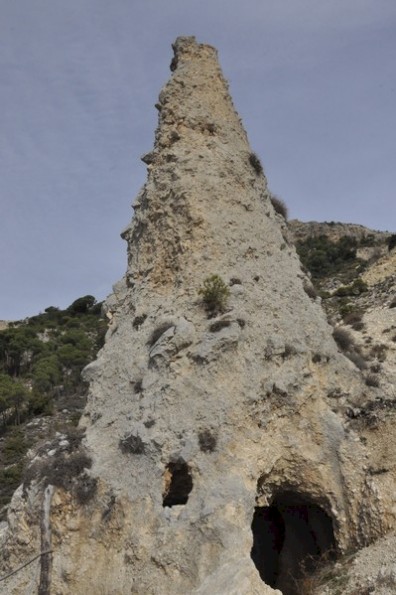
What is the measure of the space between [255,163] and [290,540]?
36.1 feet

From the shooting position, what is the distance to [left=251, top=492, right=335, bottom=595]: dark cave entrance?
14.6m

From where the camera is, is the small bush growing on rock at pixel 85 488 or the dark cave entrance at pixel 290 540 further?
the dark cave entrance at pixel 290 540

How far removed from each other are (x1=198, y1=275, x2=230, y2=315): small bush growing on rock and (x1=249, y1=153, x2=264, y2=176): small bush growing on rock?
5369mm

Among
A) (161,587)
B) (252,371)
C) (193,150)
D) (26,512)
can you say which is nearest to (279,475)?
(252,371)

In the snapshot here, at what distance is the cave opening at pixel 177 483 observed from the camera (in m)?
12.6

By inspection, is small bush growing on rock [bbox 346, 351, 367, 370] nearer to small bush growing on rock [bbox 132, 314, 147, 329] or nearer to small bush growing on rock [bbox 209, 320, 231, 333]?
small bush growing on rock [bbox 209, 320, 231, 333]

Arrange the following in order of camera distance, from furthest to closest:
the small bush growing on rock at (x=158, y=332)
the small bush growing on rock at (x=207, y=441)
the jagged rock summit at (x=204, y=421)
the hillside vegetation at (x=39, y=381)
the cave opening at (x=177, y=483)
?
1. the hillside vegetation at (x=39, y=381)
2. the small bush growing on rock at (x=158, y=332)
3. the small bush growing on rock at (x=207, y=441)
4. the cave opening at (x=177, y=483)
5. the jagged rock summit at (x=204, y=421)

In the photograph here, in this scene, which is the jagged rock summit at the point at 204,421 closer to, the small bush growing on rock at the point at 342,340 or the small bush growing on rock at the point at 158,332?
the small bush growing on rock at the point at 158,332

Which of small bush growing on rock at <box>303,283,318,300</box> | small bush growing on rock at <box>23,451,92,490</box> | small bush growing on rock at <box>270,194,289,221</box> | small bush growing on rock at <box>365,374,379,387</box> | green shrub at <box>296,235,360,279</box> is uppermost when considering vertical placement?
green shrub at <box>296,235,360,279</box>

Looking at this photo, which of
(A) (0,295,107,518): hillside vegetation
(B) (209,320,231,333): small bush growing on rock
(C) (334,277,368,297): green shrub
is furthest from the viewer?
(C) (334,277,368,297): green shrub

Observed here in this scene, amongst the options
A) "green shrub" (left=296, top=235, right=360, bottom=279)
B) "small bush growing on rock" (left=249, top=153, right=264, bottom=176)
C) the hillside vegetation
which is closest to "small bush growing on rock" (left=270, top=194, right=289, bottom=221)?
"small bush growing on rock" (left=249, top=153, right=264, bottom=176)

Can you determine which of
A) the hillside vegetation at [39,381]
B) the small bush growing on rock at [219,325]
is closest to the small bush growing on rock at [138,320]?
the small bush growing on rock at [219,325]

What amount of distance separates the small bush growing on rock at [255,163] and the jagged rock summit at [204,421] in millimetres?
200

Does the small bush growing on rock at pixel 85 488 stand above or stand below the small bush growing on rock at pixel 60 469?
below
